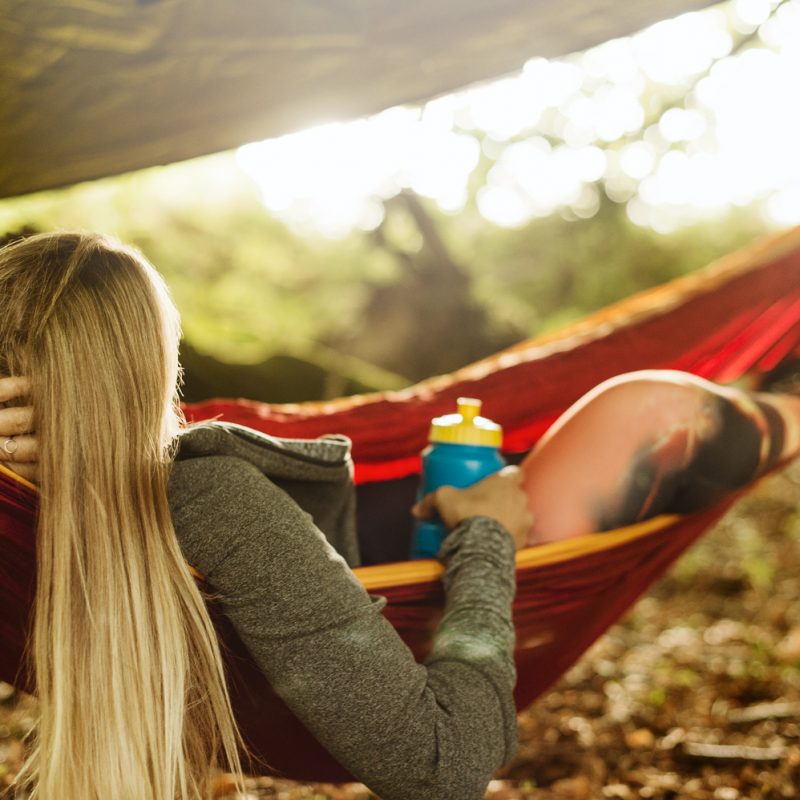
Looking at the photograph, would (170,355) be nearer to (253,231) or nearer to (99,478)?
(99,478)

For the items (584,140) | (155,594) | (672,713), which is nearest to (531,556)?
(155,594)

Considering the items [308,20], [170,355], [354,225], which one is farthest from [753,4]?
[170,355]

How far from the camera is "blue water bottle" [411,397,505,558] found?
1179mm

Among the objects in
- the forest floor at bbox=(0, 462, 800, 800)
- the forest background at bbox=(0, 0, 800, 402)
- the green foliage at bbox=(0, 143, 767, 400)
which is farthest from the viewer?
the forest background at bbox=(0, 0, 800, 402)

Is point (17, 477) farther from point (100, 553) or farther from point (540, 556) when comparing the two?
point (540, 556)

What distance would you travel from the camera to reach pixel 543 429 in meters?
1.58

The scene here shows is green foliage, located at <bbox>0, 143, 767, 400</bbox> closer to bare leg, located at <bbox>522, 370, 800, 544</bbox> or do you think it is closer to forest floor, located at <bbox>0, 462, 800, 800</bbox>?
forest floor, located at <bbox>0, 462, 800, 800</bbox>

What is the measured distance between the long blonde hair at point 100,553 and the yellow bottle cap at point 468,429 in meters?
0.45

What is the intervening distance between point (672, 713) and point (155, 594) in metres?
1.66

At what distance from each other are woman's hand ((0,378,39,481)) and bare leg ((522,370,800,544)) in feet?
2.24

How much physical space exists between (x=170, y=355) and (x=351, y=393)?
220cm

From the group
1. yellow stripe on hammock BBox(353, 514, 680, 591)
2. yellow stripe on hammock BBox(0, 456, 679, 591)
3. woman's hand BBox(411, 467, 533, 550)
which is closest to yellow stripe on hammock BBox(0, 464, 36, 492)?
yellow stripe on hammock BBox(0, 456, 679, 591)

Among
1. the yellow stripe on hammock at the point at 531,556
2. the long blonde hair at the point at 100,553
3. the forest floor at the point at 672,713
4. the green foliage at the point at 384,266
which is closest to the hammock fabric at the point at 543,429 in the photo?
the yellow stripe on hammock at the point at 531,556

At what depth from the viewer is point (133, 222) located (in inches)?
179
